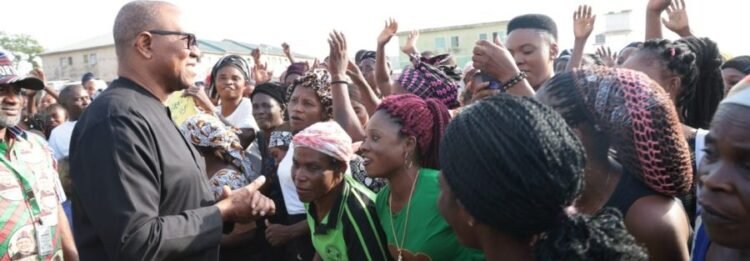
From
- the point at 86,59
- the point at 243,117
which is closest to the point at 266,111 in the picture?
the point at 243,117

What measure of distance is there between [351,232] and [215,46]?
127 feet

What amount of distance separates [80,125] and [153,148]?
320 mm

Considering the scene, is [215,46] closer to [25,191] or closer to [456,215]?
[25,191]

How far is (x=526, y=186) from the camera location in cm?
142

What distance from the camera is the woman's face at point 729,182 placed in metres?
1.46

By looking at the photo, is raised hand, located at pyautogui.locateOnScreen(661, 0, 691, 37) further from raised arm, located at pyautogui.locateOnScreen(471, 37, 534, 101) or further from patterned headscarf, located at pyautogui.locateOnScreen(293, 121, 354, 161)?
patterned headscarf, located at pyautogui.locateOnScreen(293, 121, 354, 161)

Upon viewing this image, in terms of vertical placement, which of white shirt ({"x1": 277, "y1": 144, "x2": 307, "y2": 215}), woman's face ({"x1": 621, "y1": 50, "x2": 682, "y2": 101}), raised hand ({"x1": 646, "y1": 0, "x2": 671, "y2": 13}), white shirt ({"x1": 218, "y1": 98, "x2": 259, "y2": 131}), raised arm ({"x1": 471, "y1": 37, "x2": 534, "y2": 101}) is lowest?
white shirt ({"x1": 277, "y1": 144, "x2": 307, "y2": 215})

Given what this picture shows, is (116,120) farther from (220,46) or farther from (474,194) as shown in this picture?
(220,46)

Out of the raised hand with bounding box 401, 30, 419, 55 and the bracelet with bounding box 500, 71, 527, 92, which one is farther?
the raised hand with bounding box 401, 30, 419, 55

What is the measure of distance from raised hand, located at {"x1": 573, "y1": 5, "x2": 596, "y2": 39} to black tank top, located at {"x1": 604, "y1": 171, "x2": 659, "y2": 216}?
273 centimetres

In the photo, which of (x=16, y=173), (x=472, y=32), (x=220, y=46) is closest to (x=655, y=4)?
(x=16, y=173)

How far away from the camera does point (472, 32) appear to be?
46.4m

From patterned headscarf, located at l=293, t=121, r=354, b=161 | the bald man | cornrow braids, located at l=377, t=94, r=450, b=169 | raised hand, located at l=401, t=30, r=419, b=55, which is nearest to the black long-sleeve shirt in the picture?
the bald man

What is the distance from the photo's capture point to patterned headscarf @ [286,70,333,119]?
4234 mm
